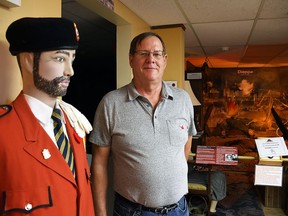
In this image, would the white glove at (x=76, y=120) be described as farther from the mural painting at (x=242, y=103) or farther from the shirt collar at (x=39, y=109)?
the mural painting at (x=242, y=103)

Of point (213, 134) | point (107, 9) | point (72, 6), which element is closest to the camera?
point (107, 9)

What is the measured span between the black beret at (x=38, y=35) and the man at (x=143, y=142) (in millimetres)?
499

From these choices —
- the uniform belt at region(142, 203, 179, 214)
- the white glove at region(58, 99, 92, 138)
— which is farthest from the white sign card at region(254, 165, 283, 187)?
the white glove at region(58, 99, 92, 138)

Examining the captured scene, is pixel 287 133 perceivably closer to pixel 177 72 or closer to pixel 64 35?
pixel 177 72

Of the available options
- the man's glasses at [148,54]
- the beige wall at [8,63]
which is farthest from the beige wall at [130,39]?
the beige wall at [8,63]

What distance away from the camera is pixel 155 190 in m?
1.21

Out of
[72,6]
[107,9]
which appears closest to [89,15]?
[72,6]

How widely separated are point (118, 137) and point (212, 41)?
122 inches

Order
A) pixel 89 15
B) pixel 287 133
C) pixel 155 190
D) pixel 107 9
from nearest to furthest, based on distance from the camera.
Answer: pixel 155 190 → pixel 107 9 → pixel 89 15 → pixel 287 133

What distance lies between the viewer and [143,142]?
4.01ft

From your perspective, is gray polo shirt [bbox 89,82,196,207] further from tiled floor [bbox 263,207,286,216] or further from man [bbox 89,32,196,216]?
tiled floor [bbox 263,207,286,216]

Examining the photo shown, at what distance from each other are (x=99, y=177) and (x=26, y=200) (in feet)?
1.92

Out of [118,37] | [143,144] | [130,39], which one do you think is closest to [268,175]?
[143,144]

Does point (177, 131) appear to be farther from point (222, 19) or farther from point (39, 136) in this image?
A: point (222, 19)
